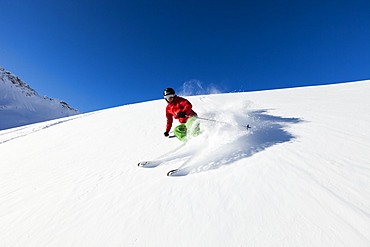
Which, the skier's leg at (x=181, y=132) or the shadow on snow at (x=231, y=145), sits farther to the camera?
the skier's leg at (x=181, y=132)

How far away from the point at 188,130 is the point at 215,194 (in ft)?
7.56

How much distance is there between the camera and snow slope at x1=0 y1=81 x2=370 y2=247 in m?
1.71

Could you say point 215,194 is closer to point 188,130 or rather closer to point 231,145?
point 231,145

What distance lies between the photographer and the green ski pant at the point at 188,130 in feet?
14.2

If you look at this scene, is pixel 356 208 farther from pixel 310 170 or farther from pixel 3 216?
pixel 3 216

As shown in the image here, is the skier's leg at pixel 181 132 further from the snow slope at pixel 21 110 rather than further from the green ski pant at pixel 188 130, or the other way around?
the snow slope at pixel 21 110

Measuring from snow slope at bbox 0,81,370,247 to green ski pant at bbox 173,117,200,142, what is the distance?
0.23m

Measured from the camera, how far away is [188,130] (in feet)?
14.5

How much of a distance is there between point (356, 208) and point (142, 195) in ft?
8.60

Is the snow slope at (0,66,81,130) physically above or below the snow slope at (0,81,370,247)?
above

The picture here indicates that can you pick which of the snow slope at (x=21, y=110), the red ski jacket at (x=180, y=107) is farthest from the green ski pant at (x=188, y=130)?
the snow slope at (x=21, y=110)

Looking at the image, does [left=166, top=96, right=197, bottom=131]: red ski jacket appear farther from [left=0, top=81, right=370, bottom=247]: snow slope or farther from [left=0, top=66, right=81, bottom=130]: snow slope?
[left=0, top=66, right=81, bottom=130]: snow slope

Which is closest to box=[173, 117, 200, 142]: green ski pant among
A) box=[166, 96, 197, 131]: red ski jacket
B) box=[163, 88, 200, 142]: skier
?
box=[163, 88, 200, 142]: skier

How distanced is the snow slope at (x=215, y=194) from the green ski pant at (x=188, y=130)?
0.76 ft
